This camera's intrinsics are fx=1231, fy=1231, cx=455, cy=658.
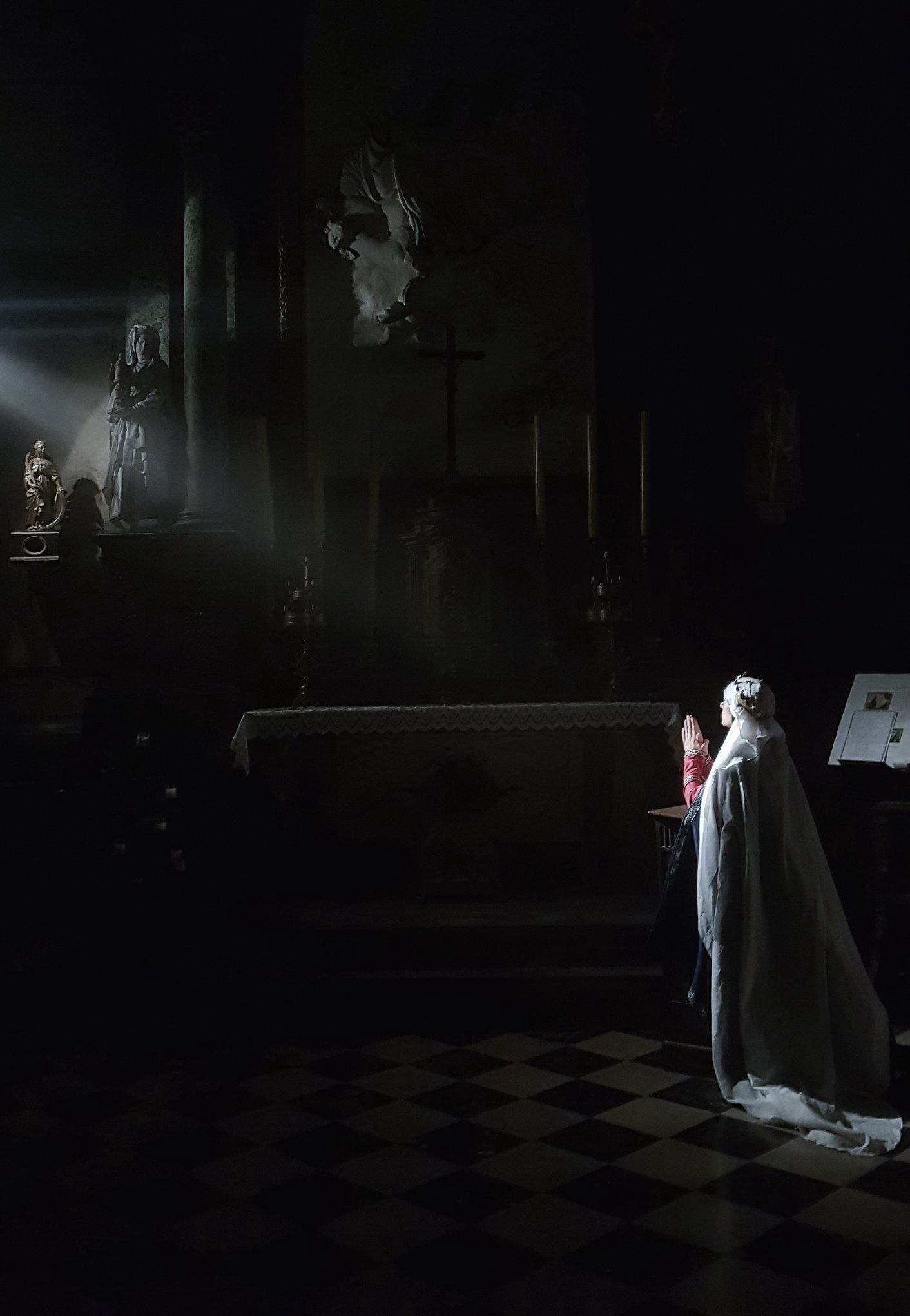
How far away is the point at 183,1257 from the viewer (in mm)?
3066

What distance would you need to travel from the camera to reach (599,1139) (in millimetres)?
3873

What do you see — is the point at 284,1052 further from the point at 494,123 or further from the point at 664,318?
the point at 494,123

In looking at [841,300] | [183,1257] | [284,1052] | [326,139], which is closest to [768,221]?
[841,300]

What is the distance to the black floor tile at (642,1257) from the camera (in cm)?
295

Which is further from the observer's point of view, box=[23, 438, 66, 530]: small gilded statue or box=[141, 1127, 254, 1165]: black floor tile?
box=[23, 438, 66, 530]: small gilded statue

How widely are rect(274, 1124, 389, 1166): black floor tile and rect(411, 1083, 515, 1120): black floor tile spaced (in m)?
0.35

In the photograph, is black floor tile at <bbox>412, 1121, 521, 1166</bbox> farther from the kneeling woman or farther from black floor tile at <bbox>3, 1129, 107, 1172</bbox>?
black floor tile at <bbox>3, 1129, 107, 1172</bbox>

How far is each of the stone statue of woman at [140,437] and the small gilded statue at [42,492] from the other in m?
0.49

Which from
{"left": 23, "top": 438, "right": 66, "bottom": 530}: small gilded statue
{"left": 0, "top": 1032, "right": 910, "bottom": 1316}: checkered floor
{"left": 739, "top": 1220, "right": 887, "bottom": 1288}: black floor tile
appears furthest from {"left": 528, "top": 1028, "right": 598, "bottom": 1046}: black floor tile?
{"left": 23, "top": 438, "right": 66, "bottom": 530}: small gilded statue

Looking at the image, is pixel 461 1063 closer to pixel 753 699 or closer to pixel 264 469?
pixel 753 699

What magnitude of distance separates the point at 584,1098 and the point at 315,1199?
1.19 m

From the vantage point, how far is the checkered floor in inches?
114

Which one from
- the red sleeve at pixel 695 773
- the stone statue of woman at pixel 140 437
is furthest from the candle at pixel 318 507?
the red sleeve at pixel 695 773

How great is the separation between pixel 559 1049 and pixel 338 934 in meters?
1.19
